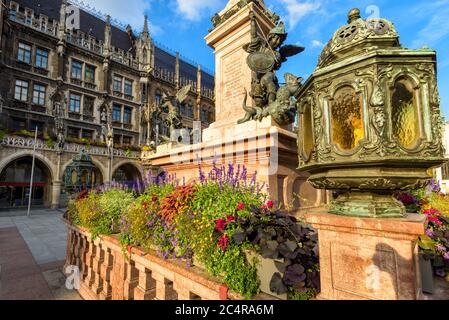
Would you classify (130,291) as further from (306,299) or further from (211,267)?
(306,299)

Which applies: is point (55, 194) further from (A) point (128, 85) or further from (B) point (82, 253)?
(B) point (82, 253)

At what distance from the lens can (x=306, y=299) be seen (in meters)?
1.60

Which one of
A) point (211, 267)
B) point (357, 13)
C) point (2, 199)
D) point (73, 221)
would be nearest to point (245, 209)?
point (211, 267)

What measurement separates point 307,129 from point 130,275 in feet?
9.21

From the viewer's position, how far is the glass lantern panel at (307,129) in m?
1.91

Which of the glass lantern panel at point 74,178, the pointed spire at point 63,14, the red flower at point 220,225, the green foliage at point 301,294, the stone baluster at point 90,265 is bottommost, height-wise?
the stone baluster at point 90,265

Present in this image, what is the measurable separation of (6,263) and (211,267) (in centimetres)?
663

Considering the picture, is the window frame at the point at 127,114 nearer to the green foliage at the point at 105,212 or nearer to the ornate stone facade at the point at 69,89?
the ornate stone facade at the point at 69,89

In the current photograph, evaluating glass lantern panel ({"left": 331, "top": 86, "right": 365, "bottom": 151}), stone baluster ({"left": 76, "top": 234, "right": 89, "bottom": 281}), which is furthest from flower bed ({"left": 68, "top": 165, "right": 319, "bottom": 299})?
stone baluster ({"left": 76, "top": 234, "right": 89, "bottom": 281})

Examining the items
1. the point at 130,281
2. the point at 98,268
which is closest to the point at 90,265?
the point at 98,268

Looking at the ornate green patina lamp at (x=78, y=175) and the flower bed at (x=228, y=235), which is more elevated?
the ornate green patina lamp at (x=78, y=175)

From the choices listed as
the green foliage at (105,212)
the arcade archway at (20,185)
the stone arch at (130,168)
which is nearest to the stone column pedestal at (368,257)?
the green foliage at (105,212)

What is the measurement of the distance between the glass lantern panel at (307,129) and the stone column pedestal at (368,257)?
0.57m

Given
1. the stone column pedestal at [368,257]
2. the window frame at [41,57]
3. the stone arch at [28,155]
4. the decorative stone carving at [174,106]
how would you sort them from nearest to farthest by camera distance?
the stone column pedestal at [368,257] → the decorative stone carving at [174,106] → the stone arch at [28,155] → the window frame at [41,57]
